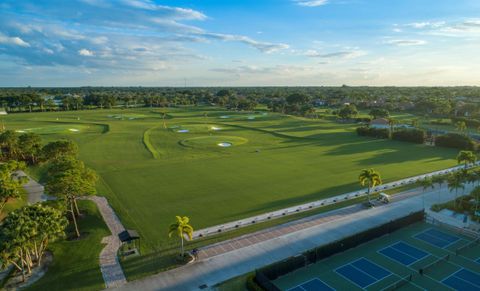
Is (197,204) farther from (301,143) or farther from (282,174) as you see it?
(301,143)

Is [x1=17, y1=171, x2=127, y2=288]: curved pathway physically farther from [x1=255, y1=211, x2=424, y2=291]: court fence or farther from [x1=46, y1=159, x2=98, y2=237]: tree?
[x1=255, y1=211, x2=424, y2=291]: court fence

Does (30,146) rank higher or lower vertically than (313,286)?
higher

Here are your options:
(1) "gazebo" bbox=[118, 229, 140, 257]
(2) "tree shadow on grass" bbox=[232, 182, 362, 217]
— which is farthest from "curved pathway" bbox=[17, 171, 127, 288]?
(2) "tree shadow on grass" bbox=[232, 182, 362, 217]

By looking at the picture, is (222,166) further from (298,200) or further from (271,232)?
(271,232)

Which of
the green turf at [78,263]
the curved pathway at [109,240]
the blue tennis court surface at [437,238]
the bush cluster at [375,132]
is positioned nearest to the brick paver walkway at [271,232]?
the curved pathway at [109,240]

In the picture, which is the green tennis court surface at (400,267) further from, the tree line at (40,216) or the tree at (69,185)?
the tree at (69,185)

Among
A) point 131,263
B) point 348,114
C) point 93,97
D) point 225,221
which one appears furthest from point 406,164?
point 93,97

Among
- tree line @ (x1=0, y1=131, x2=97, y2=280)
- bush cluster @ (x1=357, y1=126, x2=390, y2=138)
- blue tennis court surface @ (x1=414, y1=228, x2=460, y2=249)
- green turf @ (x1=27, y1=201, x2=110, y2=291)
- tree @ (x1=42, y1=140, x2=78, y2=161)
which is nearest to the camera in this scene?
tree line @ (x1=0, y1=131, x2=97, y2=280)

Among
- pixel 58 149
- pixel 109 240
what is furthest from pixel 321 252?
pixel 58 149
